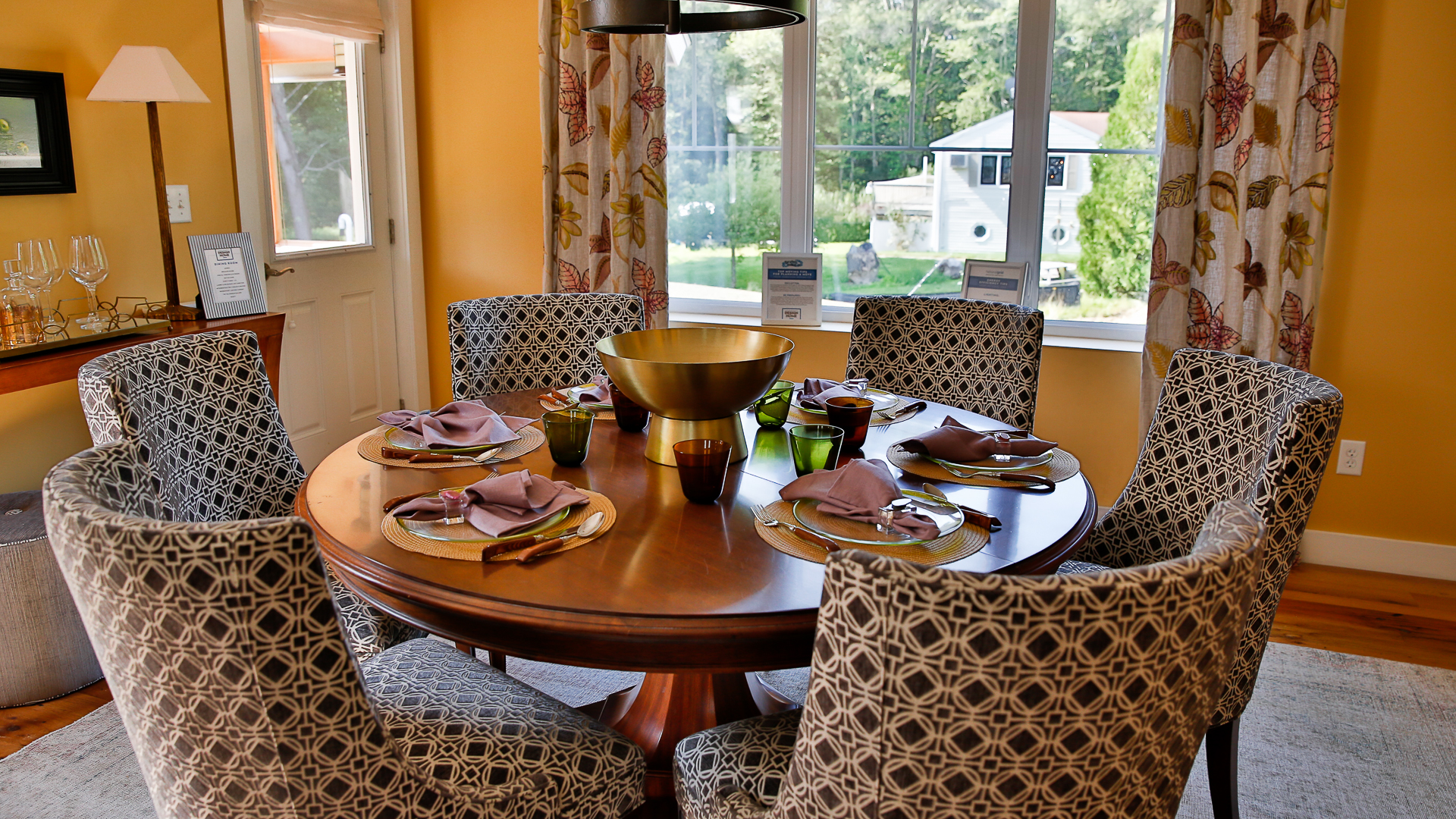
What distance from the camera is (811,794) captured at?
1.00 m

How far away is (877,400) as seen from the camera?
7.34 ft

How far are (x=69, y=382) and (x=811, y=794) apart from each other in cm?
287

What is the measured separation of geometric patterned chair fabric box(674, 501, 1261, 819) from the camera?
839 mm

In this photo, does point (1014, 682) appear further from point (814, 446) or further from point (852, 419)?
point (852, 419)

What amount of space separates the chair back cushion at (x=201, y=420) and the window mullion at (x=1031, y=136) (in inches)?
98.5

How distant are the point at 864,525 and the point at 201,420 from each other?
1.28 meters

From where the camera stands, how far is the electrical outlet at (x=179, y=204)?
318 centimetres

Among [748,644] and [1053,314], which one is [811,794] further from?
[1053,314]

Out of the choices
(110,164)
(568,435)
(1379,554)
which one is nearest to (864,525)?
(568,435)

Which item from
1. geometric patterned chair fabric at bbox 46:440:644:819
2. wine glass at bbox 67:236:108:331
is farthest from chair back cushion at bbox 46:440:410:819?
wine glass at bbox 67:236:108:331

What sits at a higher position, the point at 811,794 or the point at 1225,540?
the point at 1225,540

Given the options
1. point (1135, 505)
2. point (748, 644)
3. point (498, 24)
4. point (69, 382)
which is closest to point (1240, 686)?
point (1135, 505)

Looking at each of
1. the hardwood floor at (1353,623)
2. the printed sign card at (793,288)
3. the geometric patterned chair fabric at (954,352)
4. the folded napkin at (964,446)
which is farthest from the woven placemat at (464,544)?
the printed sign card at (793,288)

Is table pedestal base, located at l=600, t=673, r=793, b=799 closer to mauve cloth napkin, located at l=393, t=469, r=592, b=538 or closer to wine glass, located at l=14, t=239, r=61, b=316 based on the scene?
mauve cloth napkin, located at l=393, t=469, r=592, b=538
